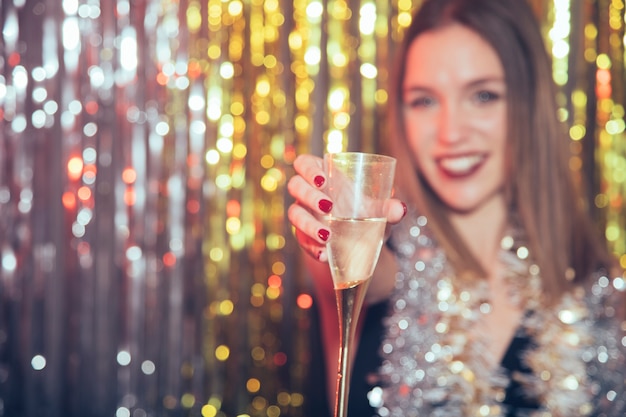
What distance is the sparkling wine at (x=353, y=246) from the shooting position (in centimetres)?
70

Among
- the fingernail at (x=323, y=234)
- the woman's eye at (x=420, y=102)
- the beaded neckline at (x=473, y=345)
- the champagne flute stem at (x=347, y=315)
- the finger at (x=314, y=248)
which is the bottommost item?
the beaded neckline at (x=473, y=345)

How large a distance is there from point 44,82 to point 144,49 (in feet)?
0.95

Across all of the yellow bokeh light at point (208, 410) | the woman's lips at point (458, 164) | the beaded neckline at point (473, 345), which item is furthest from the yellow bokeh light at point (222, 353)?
the woman's lips at point (458, 164)

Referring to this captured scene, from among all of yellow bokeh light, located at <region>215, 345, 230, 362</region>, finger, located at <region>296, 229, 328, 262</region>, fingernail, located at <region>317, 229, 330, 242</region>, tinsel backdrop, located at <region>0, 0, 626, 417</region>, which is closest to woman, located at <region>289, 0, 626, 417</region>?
tinsel backdrop, located at <region>0, 0, 626, 417</region>

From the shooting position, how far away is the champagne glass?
70 centimetres

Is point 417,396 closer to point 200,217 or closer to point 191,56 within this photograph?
point 200,217

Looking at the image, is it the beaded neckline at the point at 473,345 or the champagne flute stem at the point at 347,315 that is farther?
the beaded neckline at the point at 473,345

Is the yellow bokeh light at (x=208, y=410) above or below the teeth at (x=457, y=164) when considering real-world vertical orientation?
below

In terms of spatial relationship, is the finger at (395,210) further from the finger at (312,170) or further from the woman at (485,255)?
the woman at (485,255)

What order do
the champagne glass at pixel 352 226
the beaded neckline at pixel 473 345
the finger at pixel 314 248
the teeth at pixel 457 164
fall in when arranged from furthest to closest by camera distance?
the teeth at pixel 457 164 → the beaded neckline at pixel 473 345 → the finger at pixel 314 248 → the champagne glass at pixel 352 226

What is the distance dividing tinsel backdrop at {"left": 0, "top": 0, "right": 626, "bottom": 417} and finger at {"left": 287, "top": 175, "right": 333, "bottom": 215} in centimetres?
118

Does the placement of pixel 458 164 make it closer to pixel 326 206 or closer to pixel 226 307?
pixel 226 307

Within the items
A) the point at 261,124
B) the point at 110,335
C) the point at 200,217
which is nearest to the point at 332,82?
the point at 261,124

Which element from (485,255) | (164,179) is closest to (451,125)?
(485,255)
